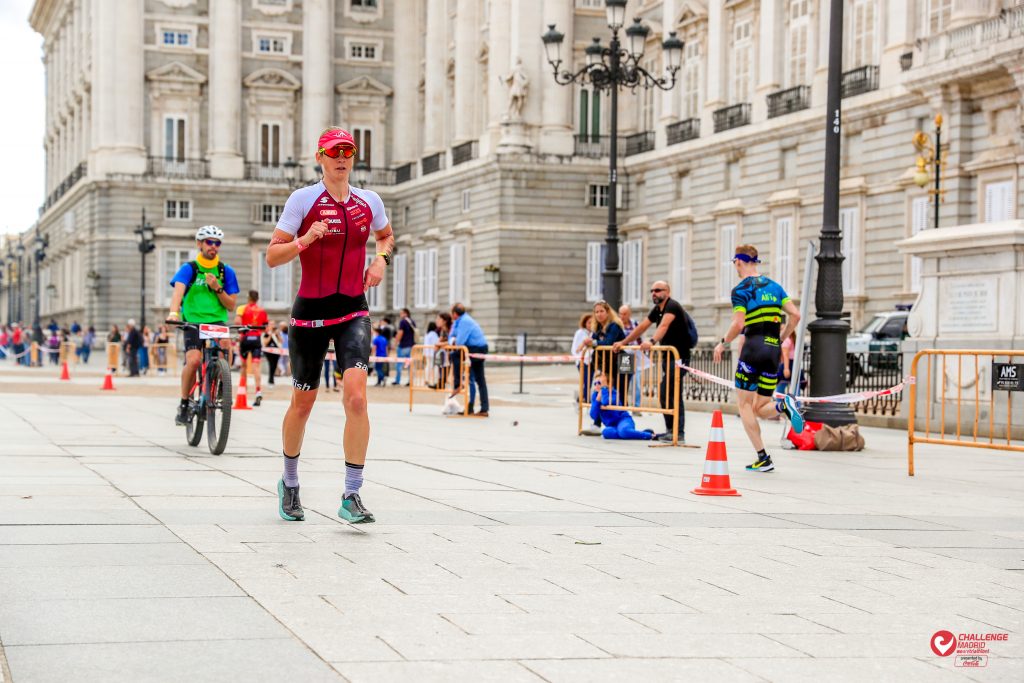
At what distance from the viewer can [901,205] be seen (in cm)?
3691

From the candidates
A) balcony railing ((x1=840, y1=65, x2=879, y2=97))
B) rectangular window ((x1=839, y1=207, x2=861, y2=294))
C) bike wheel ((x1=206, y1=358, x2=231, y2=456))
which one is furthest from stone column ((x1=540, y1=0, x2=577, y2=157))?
bike wheel ((x1=206, y1=358, x2=231, y2=456))

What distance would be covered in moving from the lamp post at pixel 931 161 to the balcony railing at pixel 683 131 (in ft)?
41.1

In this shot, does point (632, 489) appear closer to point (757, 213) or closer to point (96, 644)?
point (96, 644)

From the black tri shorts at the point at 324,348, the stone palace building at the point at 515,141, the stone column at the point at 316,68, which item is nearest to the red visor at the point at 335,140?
the black tri shorts at the point at 324,348

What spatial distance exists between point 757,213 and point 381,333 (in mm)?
11819

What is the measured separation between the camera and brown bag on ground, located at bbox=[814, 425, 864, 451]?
15.3m

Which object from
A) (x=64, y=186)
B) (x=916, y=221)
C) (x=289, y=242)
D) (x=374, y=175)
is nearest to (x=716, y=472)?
(x=289, y=242)

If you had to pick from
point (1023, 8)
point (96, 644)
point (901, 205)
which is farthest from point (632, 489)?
point (901, 205)

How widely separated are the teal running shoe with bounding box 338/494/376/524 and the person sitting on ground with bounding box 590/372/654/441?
842 centimetres

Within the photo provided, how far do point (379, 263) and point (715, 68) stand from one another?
39.6 m

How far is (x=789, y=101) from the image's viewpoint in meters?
41.8

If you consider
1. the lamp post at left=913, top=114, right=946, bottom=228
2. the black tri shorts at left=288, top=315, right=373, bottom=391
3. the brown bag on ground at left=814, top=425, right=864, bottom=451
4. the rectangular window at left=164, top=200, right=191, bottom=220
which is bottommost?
the brown bag on ground at left=814, top=425, right=864, bottom=451

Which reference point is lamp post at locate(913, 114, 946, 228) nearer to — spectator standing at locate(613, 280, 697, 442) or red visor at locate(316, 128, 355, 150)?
spectator standing at locate(613, 280, 697, 442)

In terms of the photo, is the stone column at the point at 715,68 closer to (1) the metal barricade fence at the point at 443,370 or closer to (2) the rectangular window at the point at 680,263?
(2) the rectangular window at the point at 680,263
